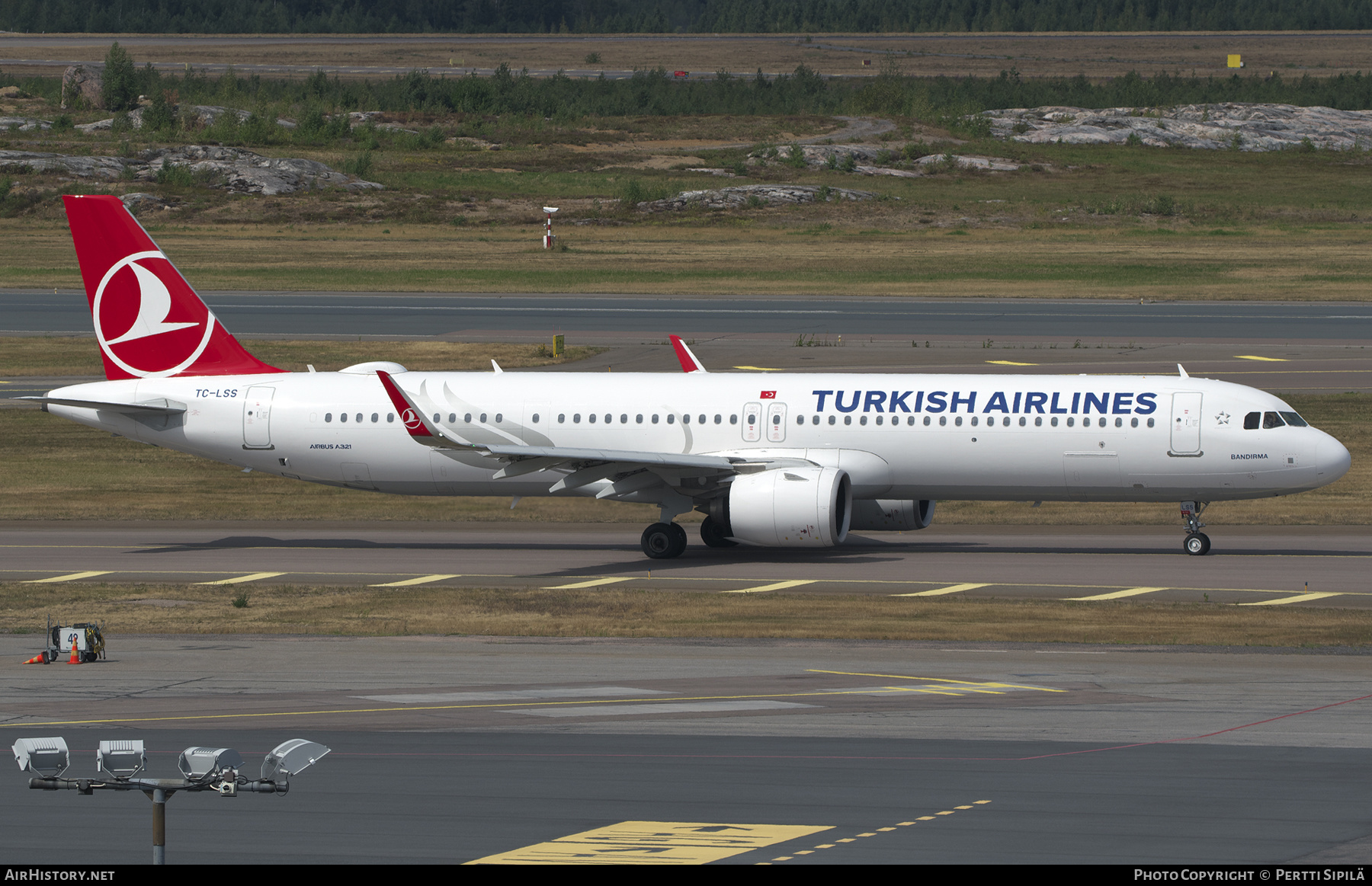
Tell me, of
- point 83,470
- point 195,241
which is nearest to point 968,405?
point 83,470

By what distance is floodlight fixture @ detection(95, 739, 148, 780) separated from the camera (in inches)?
468

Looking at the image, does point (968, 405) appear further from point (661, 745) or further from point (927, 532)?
point (661, 745)

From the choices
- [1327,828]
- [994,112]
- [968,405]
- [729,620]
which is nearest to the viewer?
[1327,828]

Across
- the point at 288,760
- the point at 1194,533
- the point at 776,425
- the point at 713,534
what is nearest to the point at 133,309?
the point at 713,534

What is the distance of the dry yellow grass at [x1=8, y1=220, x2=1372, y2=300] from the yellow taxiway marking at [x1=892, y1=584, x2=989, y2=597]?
179 feet

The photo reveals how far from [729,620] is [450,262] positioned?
7348cm

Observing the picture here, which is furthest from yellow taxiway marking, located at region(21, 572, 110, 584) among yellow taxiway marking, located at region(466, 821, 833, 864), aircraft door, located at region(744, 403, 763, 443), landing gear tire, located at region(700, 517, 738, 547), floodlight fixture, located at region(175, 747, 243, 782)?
floodlight fixture, located at region(175, 747, 243, 782)

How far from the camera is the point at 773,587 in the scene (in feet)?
117

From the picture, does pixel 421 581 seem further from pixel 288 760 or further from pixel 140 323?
pixel 288 760

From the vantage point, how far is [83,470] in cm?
5047

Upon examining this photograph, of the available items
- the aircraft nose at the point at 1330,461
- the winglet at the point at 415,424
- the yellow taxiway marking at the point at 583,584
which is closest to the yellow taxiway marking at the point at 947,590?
the yellow taxiway marking at the point at 583,584

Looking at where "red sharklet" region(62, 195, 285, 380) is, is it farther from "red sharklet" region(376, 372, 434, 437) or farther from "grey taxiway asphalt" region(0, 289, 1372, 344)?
"grey taxiway asphalt" region(0, 289, 1372, 344)

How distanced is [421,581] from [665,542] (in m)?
5.89

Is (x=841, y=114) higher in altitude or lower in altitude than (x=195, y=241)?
higher
